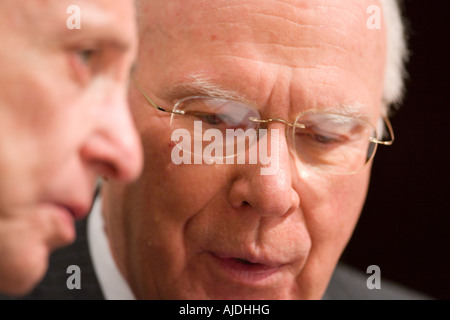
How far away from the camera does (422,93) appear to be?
8.90ft

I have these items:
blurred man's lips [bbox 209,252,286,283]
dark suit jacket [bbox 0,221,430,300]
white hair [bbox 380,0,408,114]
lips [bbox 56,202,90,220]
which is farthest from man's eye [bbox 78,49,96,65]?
white hair [bbox 380,0,408,114]

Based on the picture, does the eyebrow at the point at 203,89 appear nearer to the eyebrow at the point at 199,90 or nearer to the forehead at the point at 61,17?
the eyebrow at the point at 199,90

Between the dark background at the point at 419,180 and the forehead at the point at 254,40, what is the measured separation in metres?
1.37

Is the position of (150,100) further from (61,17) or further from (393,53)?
(393,53)

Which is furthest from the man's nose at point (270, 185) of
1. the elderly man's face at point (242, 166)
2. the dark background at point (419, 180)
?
the dark background at point (419, 180)

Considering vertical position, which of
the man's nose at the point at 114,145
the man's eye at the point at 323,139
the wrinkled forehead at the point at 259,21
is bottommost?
the man's eye at the point at 323,139

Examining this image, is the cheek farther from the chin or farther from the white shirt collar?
the chin

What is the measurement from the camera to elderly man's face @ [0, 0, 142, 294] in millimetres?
789

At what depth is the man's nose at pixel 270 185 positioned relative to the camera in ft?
4.31

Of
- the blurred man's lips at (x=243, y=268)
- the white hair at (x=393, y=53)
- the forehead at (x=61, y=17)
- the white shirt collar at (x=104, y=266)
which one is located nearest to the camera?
the forehead at (x=61, y=17)

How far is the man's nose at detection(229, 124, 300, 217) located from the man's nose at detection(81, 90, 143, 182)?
1.55ft

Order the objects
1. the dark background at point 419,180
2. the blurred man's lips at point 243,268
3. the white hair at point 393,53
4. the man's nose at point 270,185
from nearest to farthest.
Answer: the man's nose at point 270,185
the blurred man's lips at point 243,268
the white hair at point 393,53
the dark background at point 419,180

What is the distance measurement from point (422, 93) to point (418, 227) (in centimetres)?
58
